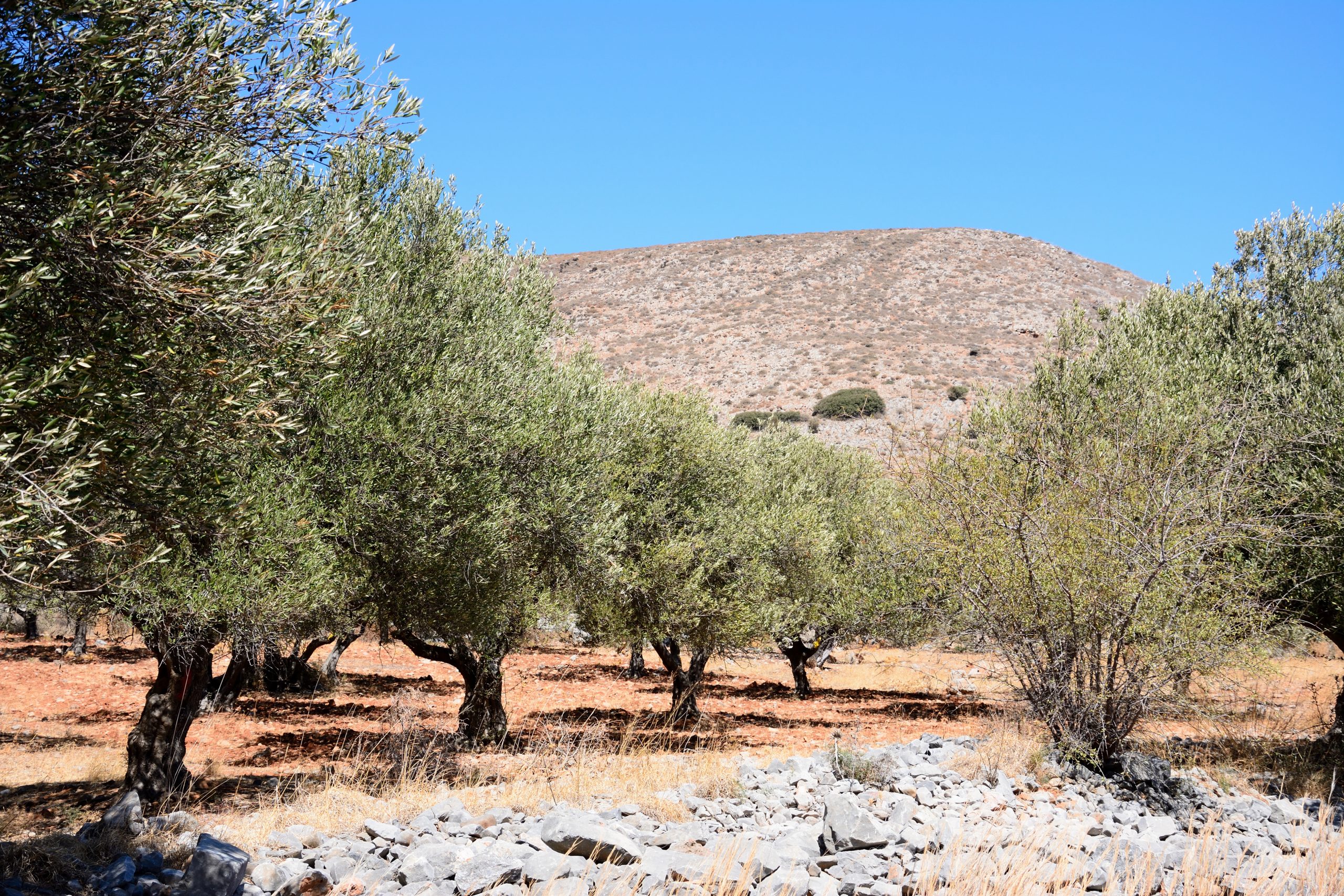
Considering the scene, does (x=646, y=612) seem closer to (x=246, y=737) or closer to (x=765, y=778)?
(x=765, y=778)

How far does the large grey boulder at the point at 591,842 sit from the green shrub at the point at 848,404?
1874 inches

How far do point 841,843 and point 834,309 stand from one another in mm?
72785

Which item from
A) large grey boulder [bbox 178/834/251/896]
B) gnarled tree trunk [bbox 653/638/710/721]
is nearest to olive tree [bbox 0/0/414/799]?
large grey boulder [bbox 178/834/251/896]

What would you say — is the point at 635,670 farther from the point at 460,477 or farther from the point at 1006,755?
the point at 460,477

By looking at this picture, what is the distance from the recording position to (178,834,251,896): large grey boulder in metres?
6.91

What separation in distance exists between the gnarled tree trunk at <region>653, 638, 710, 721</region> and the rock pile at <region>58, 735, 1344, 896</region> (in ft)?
27.7

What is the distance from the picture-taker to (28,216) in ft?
19.1

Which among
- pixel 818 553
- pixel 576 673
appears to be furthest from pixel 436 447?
pixel 576 673

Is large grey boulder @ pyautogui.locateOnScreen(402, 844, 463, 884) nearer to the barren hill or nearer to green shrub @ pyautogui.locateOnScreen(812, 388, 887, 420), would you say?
the barren hill

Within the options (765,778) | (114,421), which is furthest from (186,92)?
(765,778)

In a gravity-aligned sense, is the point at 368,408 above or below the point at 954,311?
below

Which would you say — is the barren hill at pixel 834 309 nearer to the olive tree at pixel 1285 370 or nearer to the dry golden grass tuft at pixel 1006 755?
the olive tree at pixel 1285 370

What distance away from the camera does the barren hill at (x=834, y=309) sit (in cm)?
6444

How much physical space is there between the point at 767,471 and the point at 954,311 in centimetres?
5505
